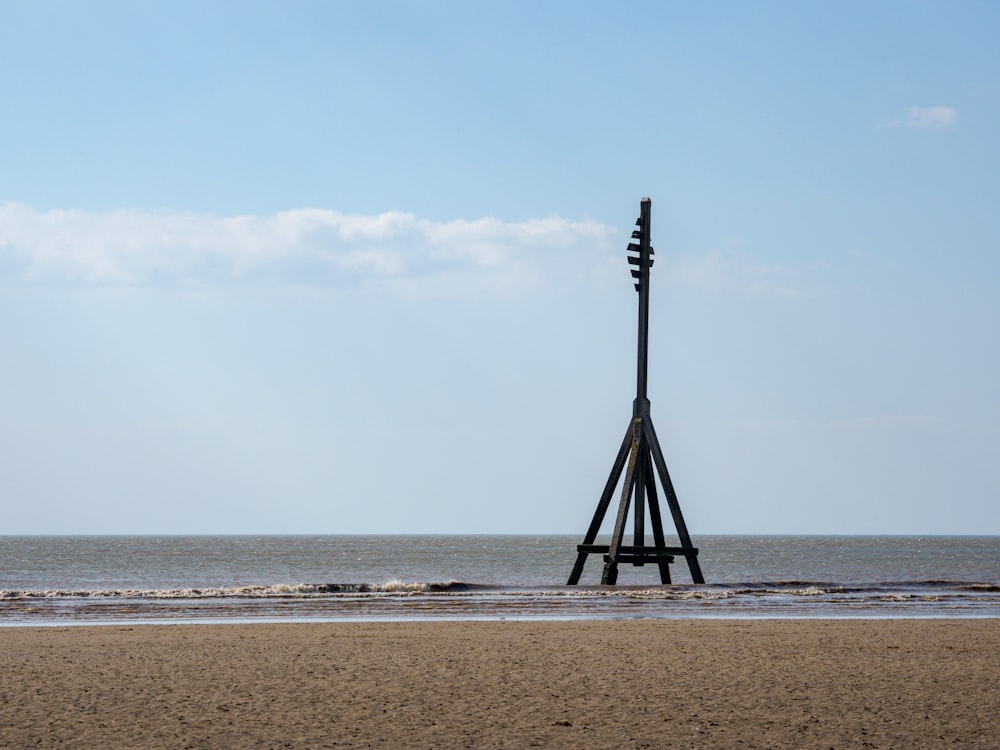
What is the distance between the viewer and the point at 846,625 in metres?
18.3

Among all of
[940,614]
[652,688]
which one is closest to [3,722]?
[652,688]

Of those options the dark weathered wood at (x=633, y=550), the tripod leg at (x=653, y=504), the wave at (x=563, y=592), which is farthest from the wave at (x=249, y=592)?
the tripod leg at (x=653, y=504)

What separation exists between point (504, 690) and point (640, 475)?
58.2 feet

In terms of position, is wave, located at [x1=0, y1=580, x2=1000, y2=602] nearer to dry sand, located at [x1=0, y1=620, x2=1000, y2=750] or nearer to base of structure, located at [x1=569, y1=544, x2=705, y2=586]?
base of structure, located at [x1=569, y1=544, x2=705, y2=586]

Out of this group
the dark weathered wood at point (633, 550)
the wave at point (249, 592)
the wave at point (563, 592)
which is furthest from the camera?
the wave at point (249, 592)

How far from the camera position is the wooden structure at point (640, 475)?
27609 mm

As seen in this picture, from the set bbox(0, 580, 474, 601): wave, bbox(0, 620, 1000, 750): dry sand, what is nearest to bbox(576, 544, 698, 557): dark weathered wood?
bbox(0, 580, 474, 601): wave

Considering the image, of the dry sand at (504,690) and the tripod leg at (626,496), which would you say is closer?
the dry sand at (504,690)

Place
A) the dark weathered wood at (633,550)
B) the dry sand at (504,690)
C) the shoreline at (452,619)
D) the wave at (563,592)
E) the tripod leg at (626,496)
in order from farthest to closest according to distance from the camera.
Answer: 1. the wave at (563,592)
2. the dark weathered wood at (633,550)
3. the tripod leg at (626,496)
4. the shoreline at (452,619)
5. the dry sand at (504,690)

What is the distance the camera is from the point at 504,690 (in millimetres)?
10375

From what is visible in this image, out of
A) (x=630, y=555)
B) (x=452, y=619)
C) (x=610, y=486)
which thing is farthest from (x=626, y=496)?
(x=452, y=619)

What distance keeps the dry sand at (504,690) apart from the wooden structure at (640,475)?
432 inches

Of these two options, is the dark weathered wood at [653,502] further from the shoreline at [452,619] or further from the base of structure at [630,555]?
the shoreline at [452,619]

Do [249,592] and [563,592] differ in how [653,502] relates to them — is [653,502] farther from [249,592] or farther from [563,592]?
[249,592]
